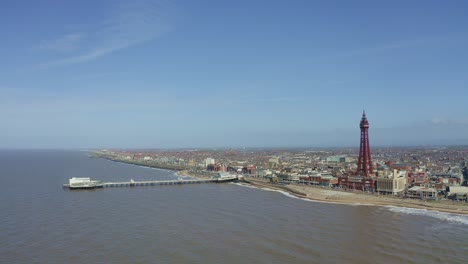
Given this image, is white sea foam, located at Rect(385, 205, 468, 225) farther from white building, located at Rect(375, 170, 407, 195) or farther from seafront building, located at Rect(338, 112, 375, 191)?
seafront building, located at Rect(338, 112, 375, 191)

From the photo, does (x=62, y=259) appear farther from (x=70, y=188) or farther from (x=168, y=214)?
(x=70, y=188)

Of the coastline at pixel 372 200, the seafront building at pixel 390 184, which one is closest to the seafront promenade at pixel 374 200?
the coastline at pixel 372 200

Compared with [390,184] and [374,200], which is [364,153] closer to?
[390,184]

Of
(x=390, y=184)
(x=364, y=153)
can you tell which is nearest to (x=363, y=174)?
(x=364, y=153)

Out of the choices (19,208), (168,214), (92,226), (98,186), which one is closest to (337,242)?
(168,214)

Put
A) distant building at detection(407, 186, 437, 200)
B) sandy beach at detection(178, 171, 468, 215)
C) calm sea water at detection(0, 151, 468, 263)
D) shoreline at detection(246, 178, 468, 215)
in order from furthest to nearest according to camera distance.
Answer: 1. distant building at detection(407, 186, 437, 200)
2. sandy beach at detection(178, 171, 468, 215)
3. shoreline at detection(246, 178, 468, 215)
4. calm sea water at detection(0, 151, 468, 263)

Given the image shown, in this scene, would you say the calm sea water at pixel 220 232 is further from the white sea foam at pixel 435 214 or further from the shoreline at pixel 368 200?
the shoreline at pixel 368 200

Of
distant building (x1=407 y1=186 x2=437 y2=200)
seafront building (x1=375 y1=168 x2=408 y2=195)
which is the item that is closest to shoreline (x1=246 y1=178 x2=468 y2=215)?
distant building (x1=407 y1=186 x2=437 y2=200)
